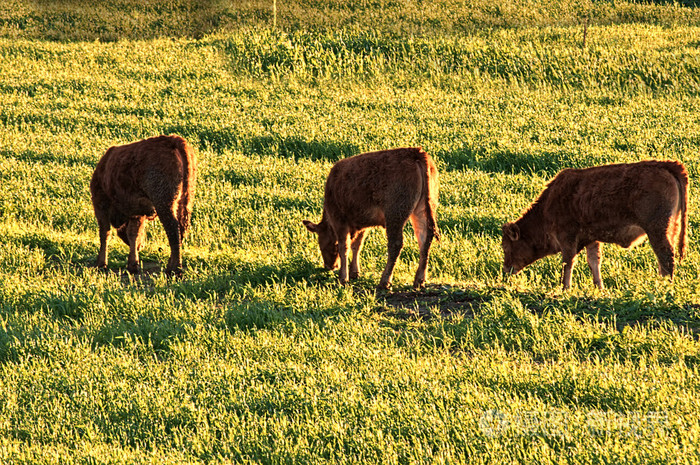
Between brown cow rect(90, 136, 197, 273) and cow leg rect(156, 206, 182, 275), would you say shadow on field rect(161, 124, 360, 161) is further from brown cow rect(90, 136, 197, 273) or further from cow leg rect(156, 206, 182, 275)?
cow leg rect(156, 206, 182, 275)

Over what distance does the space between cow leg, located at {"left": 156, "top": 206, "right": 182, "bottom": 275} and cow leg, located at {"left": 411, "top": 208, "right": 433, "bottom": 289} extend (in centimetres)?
305

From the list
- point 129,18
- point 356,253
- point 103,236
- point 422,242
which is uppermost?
point 129,18

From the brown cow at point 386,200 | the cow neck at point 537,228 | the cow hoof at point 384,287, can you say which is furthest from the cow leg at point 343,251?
the cow neck at point 537,228

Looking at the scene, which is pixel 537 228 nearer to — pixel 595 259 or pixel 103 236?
pixel 595 259

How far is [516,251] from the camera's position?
10594mm

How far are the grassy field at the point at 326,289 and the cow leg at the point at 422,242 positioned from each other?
23 cm

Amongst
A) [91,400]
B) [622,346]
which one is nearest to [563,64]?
[622,346]

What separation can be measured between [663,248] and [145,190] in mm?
6336

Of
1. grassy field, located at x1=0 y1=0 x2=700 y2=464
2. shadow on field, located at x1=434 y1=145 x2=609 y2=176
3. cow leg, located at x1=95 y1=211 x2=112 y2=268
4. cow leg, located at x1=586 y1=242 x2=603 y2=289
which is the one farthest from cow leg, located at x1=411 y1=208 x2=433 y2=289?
shadow on field, located at x1=434 y1=145 x2=609 y2=176

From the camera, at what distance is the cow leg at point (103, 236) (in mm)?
11203

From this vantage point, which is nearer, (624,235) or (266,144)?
(624,235)

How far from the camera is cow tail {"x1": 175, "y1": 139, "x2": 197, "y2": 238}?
10.6m

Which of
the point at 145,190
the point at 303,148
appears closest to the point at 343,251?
the point at 145,190

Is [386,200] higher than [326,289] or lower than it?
higher
